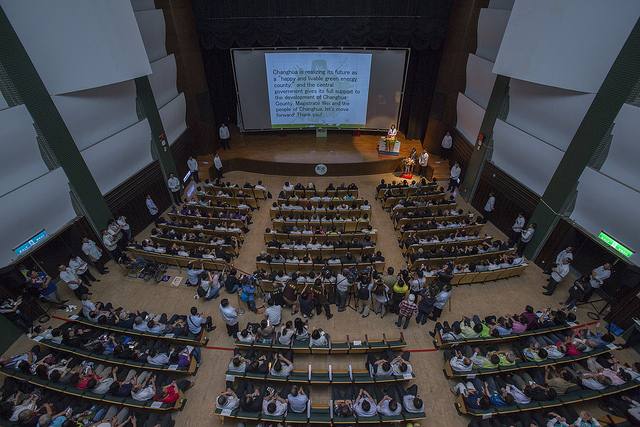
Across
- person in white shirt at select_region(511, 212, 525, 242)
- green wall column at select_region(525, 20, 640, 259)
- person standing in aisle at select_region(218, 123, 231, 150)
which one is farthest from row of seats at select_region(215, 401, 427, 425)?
person standing in aisle at select_region(218, 123, 231, 150)

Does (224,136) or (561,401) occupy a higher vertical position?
(224,136)

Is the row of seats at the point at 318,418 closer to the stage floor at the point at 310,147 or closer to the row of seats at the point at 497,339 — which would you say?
the row of seats at the point at 497,339

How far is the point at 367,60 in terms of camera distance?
46.4 ft

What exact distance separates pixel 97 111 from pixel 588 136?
1361 centimetres

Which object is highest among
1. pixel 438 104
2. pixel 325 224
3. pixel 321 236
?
pixel 438 104

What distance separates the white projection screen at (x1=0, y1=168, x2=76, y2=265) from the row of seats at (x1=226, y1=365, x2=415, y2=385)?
240 inches

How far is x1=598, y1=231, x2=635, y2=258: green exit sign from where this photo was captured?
7.14 metres

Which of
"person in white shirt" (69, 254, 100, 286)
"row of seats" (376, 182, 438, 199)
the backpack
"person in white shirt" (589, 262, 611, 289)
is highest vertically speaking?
"row of seats" (376, 182, 438, 199)

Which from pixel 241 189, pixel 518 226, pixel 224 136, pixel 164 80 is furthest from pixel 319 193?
pixel 164 80

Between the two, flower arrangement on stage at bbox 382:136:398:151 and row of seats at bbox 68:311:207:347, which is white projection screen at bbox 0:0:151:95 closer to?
row of seats at bbox 68:311:207:347

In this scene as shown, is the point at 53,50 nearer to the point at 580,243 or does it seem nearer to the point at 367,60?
the point at 367,60

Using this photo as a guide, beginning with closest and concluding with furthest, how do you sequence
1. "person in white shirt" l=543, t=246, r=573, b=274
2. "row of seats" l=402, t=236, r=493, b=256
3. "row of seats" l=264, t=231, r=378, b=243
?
"person in white shirt" l=543, t=246, r=573, b=274, "row of seats" l=402, t=236, r=493, b=256, "row of seats" l=264, t=231, r=378, b=243

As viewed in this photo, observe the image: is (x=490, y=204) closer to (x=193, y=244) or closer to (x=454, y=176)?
(x=454, y=176)

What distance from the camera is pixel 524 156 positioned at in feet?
32.3
